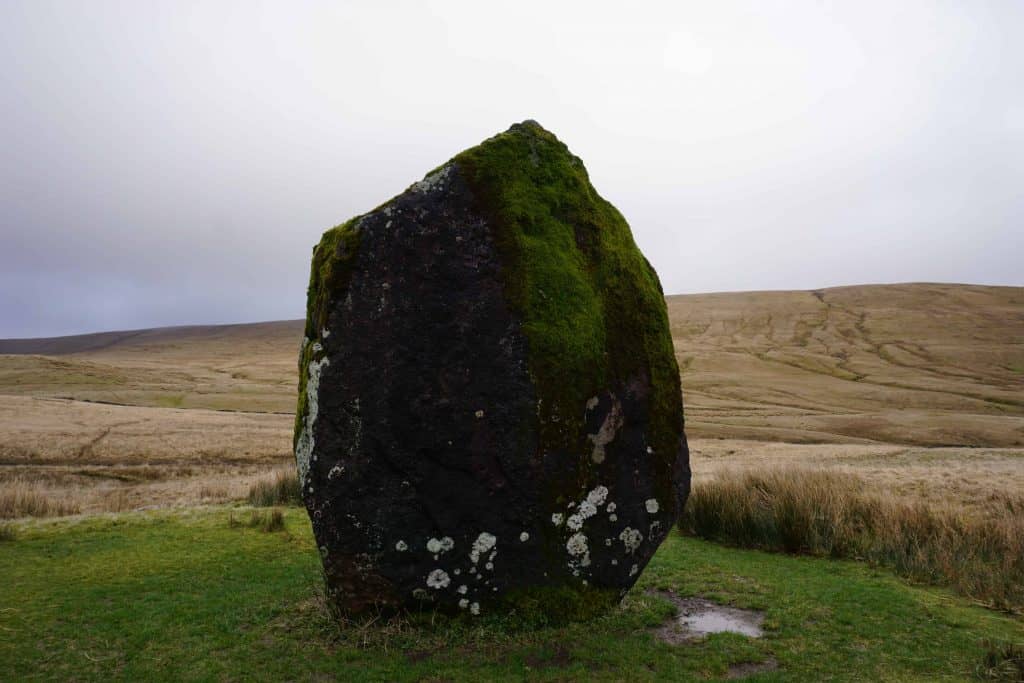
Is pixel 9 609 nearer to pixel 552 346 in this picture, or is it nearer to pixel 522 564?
pixel 522 564

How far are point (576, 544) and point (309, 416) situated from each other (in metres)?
3.54

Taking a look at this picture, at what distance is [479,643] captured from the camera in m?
7.83

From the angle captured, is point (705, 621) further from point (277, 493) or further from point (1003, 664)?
point (277, 493)

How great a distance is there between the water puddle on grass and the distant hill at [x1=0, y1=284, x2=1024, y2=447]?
33.2 meters

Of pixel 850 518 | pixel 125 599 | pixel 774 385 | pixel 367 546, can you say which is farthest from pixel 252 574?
pixel 774 385

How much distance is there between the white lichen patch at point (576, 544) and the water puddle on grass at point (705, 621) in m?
1.40

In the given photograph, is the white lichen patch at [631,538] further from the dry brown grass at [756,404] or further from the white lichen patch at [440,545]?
the dry brown grass at [756,404]

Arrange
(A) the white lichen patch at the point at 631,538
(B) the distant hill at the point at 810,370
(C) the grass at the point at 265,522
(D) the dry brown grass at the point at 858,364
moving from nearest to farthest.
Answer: (A) the white lichen patch at the point at 631,538 → (C) the grass at the point at 265,522 → (D) the dry brown grass at the point at 858,364 → (B) the distant hill at the point at 810,370

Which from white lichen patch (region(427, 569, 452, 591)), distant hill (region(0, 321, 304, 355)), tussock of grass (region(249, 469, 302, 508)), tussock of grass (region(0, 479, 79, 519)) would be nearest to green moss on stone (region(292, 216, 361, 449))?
white lichen patch (region(427, 569, 452, 591))

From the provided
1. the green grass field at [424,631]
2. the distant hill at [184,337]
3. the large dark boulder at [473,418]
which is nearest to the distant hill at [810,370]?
the distant hill at [184,337]

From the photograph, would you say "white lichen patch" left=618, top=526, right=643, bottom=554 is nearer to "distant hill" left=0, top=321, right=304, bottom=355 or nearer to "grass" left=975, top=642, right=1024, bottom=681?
"grass" left=975, top=642, right=1024, bottom=681

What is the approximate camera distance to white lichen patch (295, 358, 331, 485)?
26.9 ft

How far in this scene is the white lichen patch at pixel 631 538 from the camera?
8.65m

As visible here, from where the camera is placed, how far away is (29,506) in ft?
52.0
